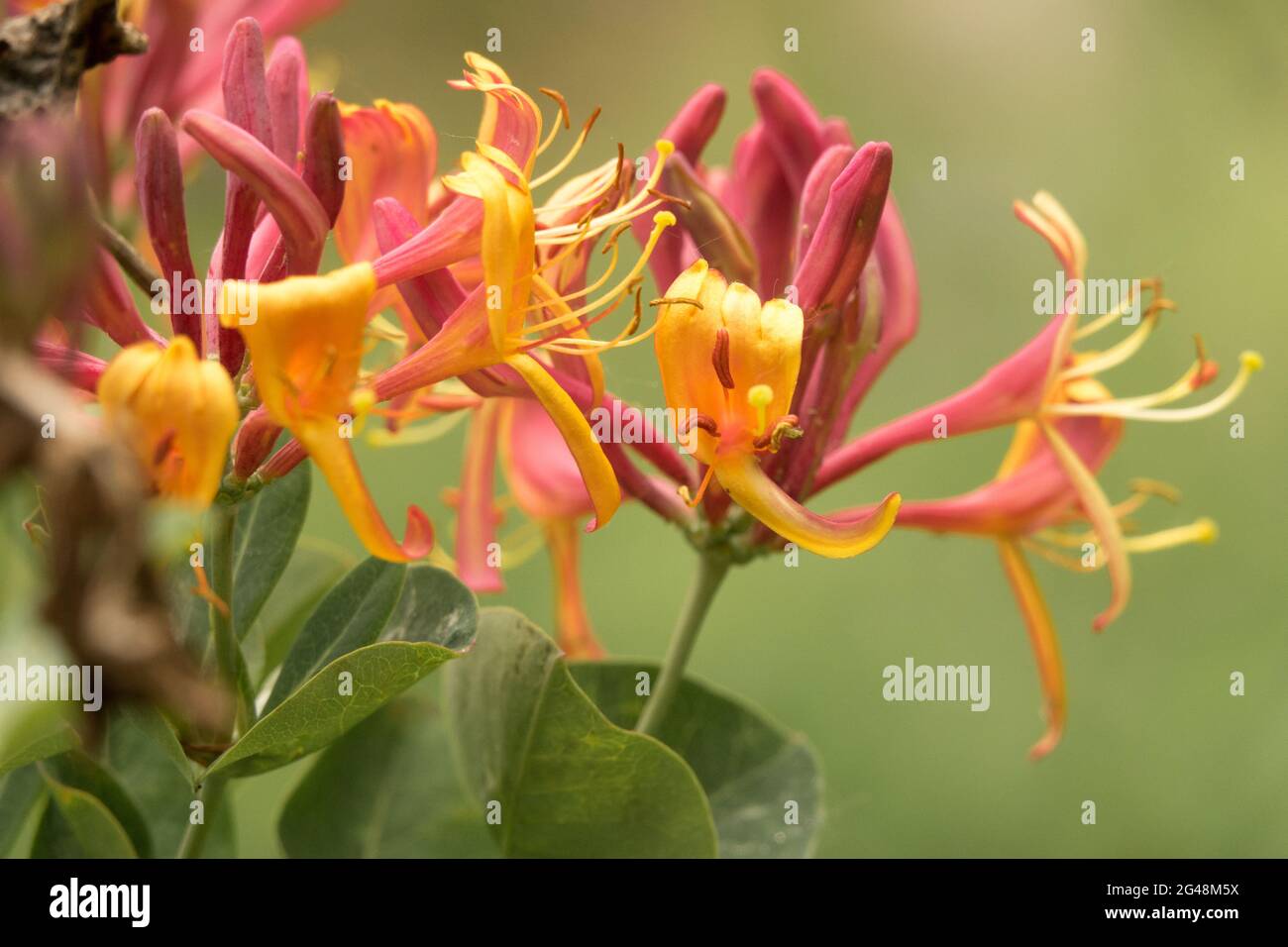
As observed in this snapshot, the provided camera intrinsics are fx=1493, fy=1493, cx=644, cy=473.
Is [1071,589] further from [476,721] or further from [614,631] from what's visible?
[476,721]

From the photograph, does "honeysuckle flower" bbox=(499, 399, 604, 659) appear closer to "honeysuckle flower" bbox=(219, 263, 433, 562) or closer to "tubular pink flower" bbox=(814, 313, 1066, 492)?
"tubular pink flower" bbox=(814, 313, 1066, 492)

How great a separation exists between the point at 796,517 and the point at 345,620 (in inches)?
6.7

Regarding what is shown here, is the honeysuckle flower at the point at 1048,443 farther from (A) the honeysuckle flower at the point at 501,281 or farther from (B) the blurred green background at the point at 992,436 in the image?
(B) the blurred green background at the point at 992,436

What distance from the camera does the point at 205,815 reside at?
20.5 inches

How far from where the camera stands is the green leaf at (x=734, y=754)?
64 centimetres

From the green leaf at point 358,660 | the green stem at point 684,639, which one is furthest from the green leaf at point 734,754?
the green leaf at point 358,660

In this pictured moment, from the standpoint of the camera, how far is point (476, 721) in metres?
0.60

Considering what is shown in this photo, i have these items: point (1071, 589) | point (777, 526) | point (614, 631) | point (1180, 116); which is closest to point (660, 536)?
point (614, 631)

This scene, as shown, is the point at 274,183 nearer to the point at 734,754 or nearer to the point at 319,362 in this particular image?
the point at 319,362

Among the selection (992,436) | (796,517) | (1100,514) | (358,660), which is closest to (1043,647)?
(1100,514)

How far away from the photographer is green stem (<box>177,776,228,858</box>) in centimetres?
51

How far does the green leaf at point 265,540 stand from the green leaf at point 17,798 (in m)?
0.12

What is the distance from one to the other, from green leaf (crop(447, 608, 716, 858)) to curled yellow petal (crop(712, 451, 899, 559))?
0.29ft
